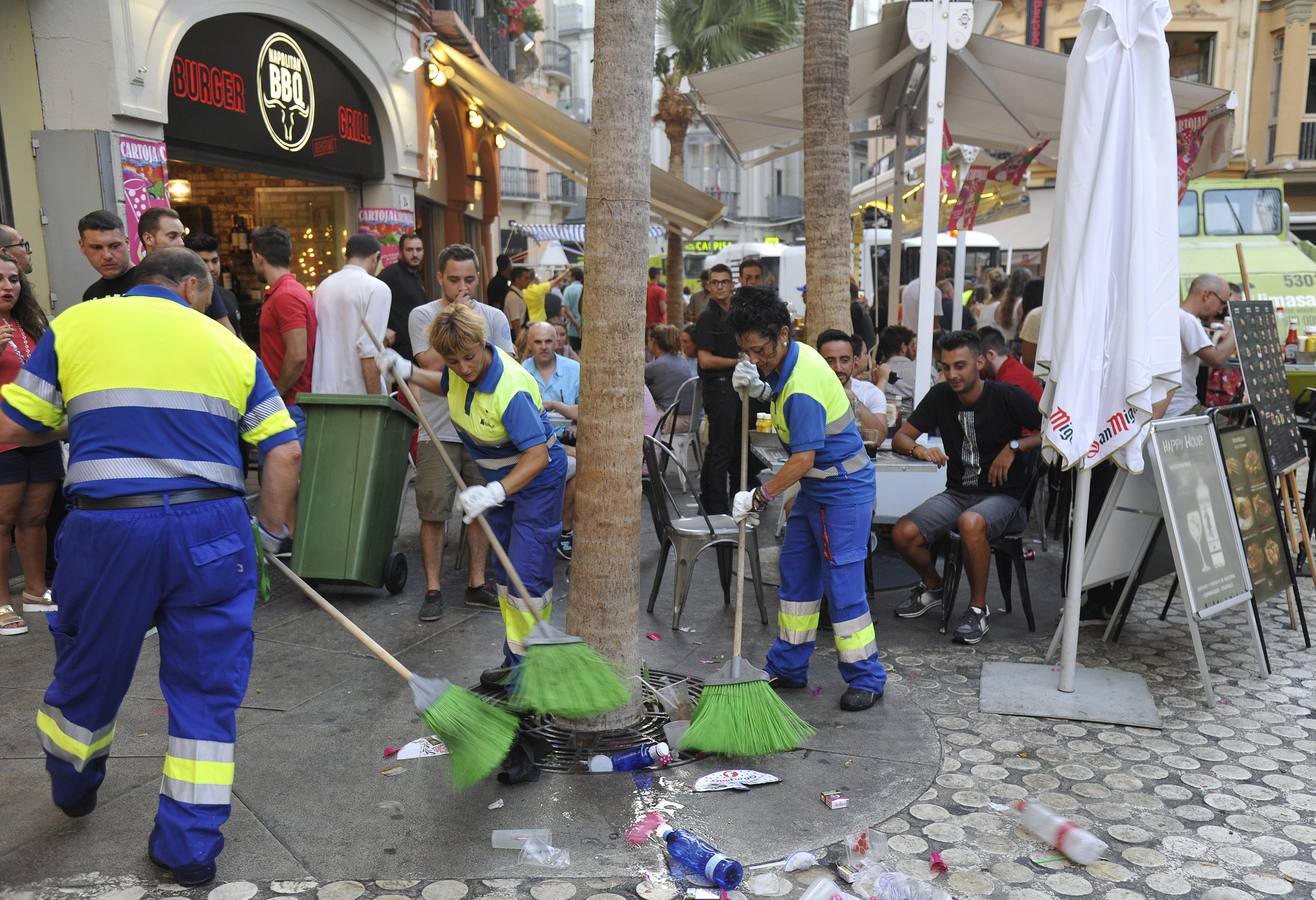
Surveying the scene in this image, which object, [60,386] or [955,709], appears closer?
[60,386]

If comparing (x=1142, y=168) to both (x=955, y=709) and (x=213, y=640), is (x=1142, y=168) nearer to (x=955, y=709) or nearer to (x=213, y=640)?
(x=955, y=709)

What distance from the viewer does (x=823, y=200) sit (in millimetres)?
7309

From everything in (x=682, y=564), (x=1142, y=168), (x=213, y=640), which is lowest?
(x=682, y=564)

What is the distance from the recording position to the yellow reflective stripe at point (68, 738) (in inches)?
126

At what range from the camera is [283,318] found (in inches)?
240

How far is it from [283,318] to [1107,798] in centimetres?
483

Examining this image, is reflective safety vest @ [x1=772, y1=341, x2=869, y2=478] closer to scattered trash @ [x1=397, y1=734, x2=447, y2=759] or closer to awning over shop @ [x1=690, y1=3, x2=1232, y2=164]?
scattered trash @ [x1=397, y1=734, x2=447, y2=759]

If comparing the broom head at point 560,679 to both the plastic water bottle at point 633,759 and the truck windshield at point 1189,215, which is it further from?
the truck windshield at point 1189,215

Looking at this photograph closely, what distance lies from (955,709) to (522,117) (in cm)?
926

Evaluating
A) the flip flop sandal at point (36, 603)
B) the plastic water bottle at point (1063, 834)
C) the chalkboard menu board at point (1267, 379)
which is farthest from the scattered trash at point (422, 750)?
the chalkboard menu board at point (1267, 379)

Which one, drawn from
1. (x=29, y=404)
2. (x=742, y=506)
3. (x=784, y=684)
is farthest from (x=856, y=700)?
(x=29, y=404)

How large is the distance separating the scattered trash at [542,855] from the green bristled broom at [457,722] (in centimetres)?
27

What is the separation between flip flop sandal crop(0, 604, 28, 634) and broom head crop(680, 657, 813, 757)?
3.38 meters

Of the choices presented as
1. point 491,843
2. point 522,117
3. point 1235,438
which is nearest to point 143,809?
point 491,843
